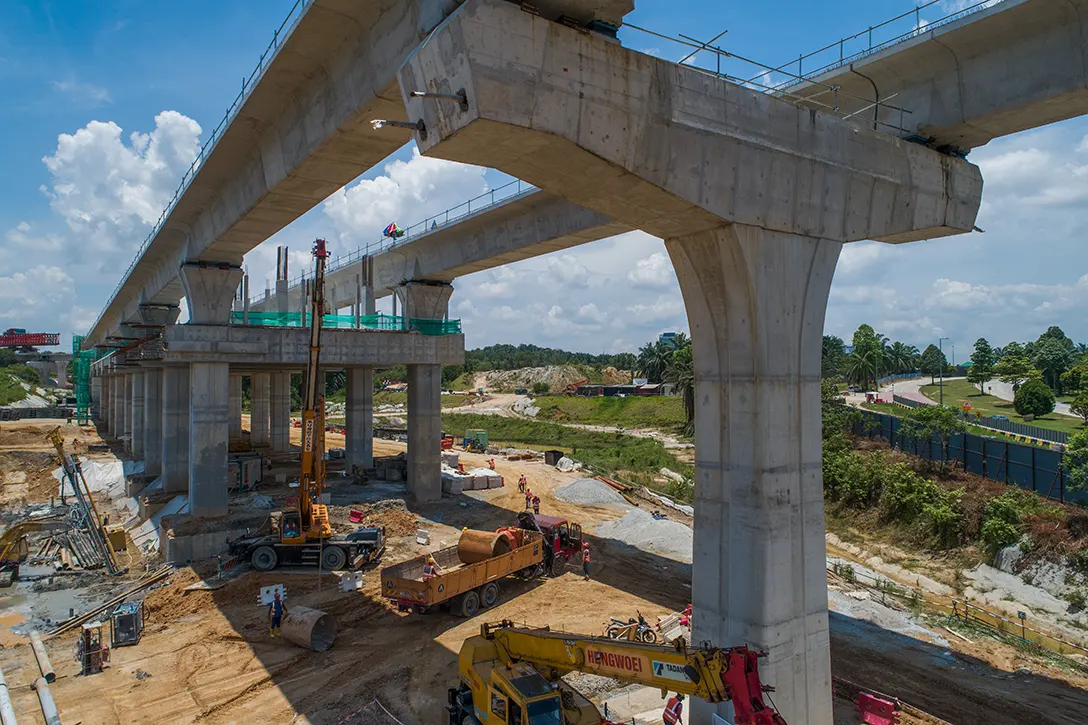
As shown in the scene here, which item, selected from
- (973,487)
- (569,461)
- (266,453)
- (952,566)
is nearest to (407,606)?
(952,566)

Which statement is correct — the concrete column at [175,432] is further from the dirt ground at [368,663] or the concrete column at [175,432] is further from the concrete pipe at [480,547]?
the concrete pipe at [480,547]

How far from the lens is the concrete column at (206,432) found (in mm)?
28344

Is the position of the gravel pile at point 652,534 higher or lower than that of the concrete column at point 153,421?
lower

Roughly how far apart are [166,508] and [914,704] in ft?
101

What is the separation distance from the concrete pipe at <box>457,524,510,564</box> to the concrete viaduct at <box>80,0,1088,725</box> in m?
9.39

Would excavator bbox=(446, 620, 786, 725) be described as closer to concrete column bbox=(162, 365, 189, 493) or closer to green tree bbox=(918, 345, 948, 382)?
concrete column bbox=(162, 365, 189, 493)

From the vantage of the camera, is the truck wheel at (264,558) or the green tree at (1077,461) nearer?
the truck wheel at (264,558)

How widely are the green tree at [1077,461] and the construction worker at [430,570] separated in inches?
885

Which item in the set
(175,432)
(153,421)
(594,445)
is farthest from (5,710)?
(594,445)

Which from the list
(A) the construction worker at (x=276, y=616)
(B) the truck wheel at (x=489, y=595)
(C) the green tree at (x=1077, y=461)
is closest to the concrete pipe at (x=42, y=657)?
(A) the construction worker at (x=276, y=616)

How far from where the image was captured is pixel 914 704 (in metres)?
14.4

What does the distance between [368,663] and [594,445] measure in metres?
46.1

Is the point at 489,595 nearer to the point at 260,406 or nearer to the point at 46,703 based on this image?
the point at 46,703

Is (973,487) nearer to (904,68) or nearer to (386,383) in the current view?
(904,68)
